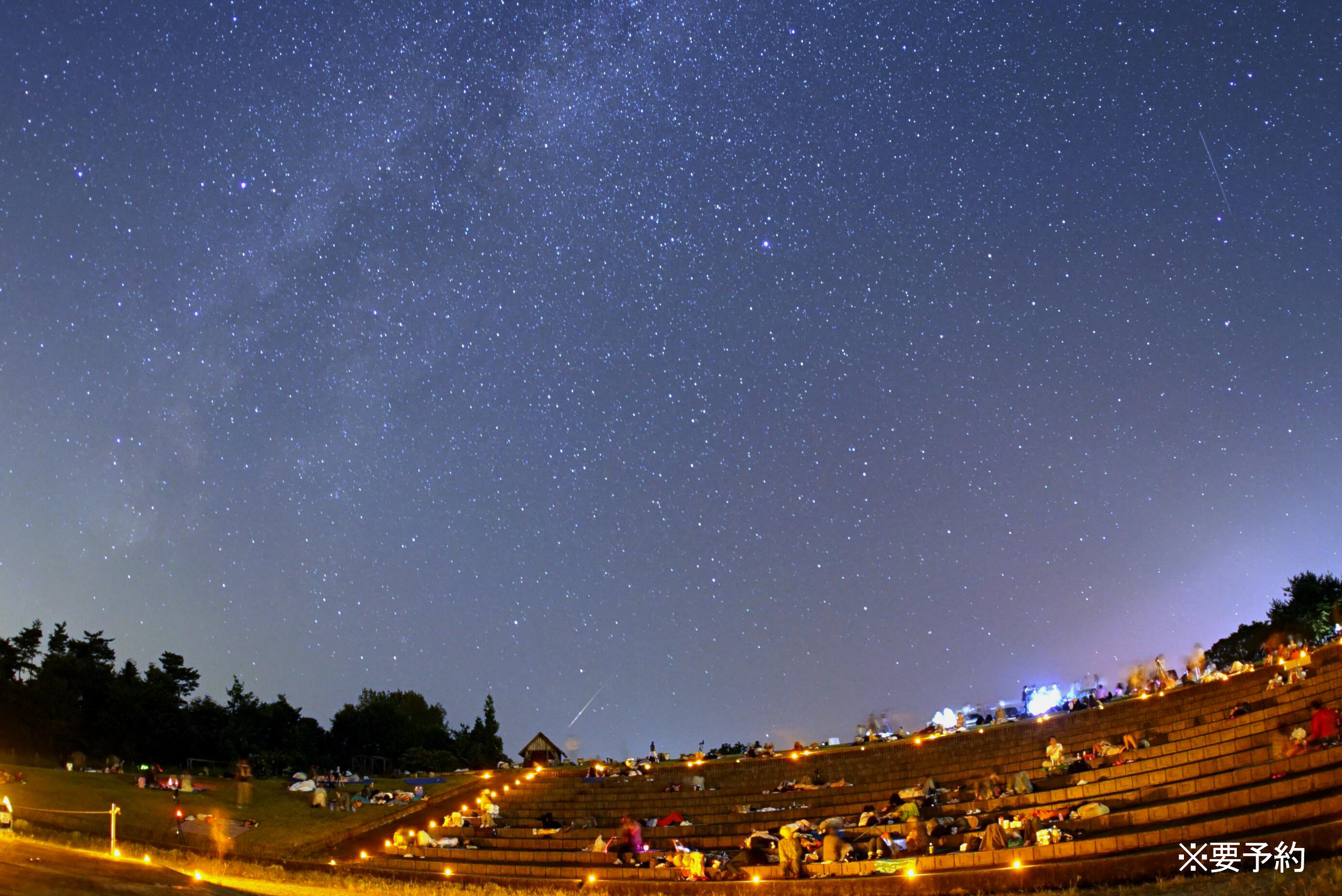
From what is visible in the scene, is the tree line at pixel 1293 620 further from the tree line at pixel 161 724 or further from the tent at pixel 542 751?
the tree line at pixel 161 724

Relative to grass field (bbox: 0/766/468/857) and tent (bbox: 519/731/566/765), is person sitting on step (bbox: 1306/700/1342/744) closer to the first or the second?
grass field (bbox: 0/766/468/857)

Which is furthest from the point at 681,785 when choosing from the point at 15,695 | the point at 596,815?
the point at 15,695

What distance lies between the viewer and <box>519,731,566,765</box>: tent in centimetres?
5259

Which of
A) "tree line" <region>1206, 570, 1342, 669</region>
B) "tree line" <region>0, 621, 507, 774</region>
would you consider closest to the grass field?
"tree line" <region>0, 621, 507, 774</region>

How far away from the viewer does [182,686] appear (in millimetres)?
69250

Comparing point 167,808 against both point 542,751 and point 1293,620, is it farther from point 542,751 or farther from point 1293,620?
point 1293,620

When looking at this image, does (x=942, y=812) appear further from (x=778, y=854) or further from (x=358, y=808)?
(x=358, y=808)

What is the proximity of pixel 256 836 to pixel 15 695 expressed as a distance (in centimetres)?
3542

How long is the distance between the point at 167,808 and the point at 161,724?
30.4 metres

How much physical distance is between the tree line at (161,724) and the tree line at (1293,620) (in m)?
47.1

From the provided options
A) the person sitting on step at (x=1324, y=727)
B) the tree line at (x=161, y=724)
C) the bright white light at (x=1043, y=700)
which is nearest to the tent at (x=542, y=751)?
the tree line at (x=161, y=724)

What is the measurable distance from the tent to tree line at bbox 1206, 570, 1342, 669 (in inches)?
1390

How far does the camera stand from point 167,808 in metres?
32.1

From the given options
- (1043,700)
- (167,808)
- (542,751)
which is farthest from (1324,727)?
(542,751)
